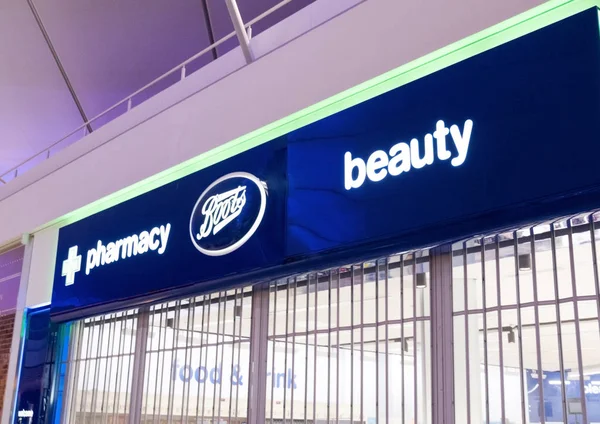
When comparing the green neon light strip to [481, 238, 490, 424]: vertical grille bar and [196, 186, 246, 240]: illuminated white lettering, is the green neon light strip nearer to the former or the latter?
[196, 186, 246, 240]: illuminated white lettering

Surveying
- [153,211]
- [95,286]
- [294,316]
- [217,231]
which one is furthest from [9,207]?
[294,316]

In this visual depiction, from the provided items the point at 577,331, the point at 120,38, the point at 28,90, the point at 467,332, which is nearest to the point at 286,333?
the point at 467,332

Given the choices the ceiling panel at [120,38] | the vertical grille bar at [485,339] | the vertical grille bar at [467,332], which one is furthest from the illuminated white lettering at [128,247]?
the vertical grille bar at [485,339]

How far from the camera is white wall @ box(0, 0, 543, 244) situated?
434 centimetres

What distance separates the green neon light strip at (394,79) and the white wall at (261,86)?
0.16 ft

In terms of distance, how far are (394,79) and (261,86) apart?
1338 millimetres

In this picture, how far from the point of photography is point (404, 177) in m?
4.25

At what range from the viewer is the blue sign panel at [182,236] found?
208 inches

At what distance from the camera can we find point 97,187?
725 cm

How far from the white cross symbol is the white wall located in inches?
19.8

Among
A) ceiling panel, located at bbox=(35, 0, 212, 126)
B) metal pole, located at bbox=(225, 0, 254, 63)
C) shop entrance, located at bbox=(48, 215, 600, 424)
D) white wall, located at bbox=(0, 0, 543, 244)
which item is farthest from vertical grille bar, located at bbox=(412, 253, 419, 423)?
ceiling panel, located at bbox=(35, 0, 212, 126)

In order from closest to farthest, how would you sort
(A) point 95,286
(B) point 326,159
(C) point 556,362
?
(C) point 556,362
(B) point 326,159
(A) point 95,286

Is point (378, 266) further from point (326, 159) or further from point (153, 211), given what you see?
point (153, 211)

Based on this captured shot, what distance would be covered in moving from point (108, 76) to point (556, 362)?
6860 millimetres
